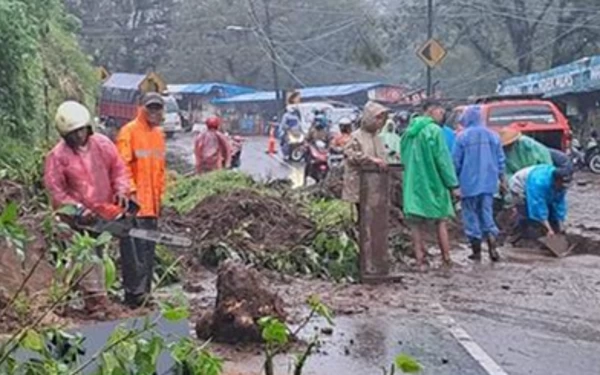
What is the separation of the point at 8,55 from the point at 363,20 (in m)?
58.7

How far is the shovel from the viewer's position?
13.6m

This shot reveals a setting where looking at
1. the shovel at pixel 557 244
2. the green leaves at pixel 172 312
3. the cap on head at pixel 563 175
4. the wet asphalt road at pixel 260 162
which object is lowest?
the wet asphalt road at pixel 260 162

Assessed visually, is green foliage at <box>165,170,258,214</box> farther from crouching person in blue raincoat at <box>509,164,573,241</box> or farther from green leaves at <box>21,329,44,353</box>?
green leaves at <box>21,329,44,353</box>

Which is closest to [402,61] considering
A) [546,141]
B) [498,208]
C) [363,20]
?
[363,20]

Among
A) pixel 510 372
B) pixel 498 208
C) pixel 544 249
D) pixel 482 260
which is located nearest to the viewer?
pixel 510 372

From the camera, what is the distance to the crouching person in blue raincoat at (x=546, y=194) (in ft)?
44.3

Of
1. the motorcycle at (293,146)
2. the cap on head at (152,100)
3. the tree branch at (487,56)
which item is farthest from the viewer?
the tree branch at (487,56)

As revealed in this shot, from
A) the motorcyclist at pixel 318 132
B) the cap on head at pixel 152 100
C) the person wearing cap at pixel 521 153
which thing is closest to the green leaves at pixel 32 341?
the cap on head at pixel 152 100

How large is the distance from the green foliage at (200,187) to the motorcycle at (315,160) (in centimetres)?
737

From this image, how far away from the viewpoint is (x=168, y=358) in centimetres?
463

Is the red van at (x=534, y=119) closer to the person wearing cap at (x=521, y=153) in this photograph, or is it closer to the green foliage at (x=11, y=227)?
the person wearing cap at (x=521, y=153)

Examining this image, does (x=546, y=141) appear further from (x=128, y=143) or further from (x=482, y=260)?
(x=128, y=143)

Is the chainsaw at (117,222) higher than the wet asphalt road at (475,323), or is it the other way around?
the chainsaw at (117,222)

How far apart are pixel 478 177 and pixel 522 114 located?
1057 cm
